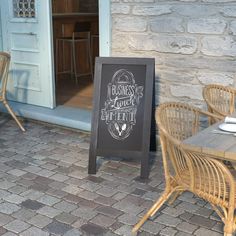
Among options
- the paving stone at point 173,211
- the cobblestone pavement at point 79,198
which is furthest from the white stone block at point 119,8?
the paving stone at point 173,211

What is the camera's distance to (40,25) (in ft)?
15.6

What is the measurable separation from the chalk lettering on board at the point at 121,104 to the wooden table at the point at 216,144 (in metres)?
1.27

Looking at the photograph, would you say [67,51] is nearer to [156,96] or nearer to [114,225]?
[156,96]

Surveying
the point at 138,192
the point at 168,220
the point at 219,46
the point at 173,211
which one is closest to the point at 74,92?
the point at 219,46

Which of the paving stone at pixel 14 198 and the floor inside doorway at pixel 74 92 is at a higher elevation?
the floor inside doorway at pixel 74 92

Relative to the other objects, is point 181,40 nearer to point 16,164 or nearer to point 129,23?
point 129,23

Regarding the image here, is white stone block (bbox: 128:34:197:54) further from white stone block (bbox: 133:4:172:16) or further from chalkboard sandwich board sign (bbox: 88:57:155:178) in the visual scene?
chalkboard sandwich board sign (bbox: 88:57:155:178)

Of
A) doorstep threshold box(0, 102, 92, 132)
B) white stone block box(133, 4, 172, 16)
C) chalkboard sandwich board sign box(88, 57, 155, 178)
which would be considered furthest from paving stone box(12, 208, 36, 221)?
white stone block box(133, 4, 172, 16)

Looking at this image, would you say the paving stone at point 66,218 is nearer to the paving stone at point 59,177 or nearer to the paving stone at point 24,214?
the paving stone at point 24,214

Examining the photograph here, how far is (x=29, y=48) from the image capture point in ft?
16.3

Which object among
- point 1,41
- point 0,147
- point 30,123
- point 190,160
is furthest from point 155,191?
point 1,41

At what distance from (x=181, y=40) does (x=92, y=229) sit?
6.20 ft

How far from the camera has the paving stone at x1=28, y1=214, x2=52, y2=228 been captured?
2678 mm

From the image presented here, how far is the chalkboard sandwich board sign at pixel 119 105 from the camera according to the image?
3414mm
